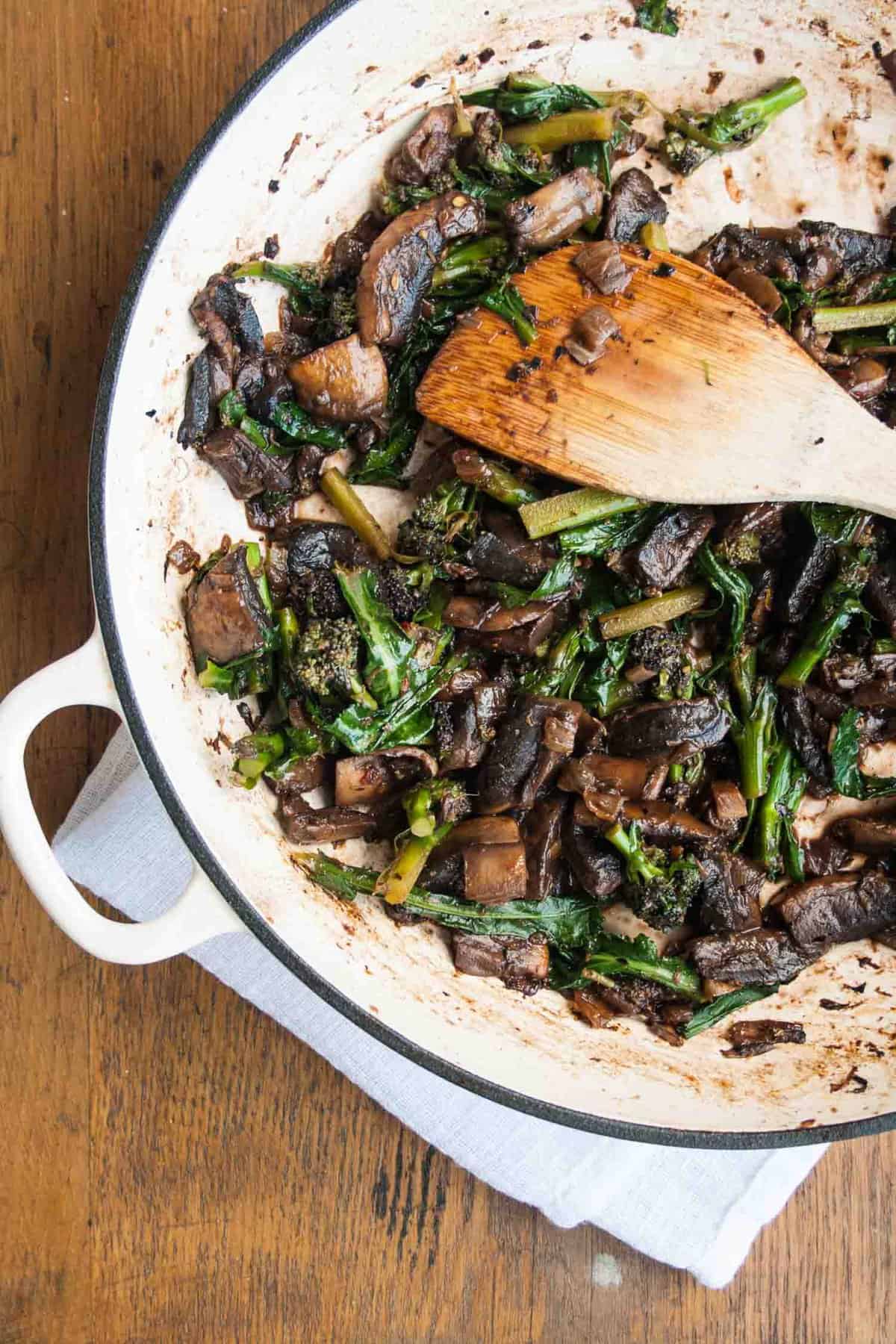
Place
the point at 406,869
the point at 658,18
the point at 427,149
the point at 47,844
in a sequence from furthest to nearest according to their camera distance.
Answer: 1. the point at 658,18
2. the point at 427,149
3. the point at 406,869
4. the point at 47,844

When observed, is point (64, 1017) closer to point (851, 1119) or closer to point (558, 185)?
point (851, 1119)

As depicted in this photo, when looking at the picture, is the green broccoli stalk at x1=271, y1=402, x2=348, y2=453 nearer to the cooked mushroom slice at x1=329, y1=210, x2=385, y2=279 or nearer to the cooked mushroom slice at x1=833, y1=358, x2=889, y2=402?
the cooked mushroom slice at x1=329, y1=210, x2=385, y2=279

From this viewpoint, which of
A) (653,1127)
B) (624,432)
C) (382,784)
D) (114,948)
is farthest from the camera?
(382,784)

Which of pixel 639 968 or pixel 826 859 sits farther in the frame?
pixel 826 859

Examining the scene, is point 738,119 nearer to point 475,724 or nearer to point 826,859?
point 475,724

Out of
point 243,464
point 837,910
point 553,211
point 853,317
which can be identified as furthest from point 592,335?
point 837,910

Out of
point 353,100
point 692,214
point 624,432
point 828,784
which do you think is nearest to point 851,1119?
point 828,784

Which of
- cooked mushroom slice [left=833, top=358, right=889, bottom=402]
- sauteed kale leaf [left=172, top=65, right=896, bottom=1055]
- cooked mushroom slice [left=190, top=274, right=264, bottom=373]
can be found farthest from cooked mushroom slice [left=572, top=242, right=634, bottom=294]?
cooked mushroom slice [left=190, top=274, right=264, bottom=373]
